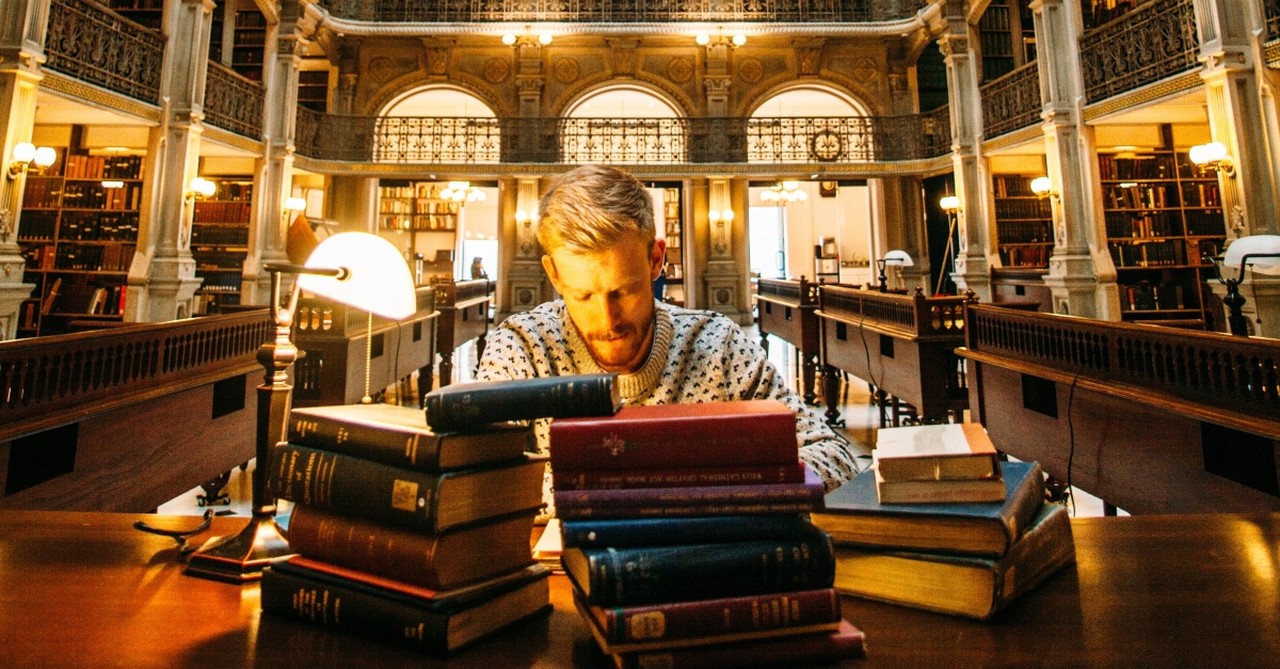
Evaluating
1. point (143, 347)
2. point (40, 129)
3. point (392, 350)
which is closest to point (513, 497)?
point (143, 347)

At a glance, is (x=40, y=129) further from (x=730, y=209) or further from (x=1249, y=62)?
(x=1249, y=62)

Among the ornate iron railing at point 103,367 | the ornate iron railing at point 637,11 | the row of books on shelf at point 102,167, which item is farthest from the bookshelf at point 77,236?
the ornate iron railing at point 637,11

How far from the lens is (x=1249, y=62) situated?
5.63 m

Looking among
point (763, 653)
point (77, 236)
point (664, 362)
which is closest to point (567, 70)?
point (77, 236)

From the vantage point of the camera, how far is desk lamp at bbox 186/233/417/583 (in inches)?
36.0

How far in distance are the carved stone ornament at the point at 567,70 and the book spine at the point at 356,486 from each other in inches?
554

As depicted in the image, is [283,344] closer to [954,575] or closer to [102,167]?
[954,575]

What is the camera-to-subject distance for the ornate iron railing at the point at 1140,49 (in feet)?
20.8

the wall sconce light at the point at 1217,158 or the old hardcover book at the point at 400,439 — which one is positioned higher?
the wall sconce light at the point at 1217,158

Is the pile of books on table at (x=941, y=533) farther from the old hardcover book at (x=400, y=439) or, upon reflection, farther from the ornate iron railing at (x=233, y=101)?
the ornate iron railing at (x=233, y=101)

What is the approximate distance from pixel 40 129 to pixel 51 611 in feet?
36.2

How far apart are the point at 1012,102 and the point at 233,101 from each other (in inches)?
467

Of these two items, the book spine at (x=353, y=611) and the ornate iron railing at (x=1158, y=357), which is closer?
the book spine at (x=353, y=611)

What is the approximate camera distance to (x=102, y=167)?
27.3 ft
